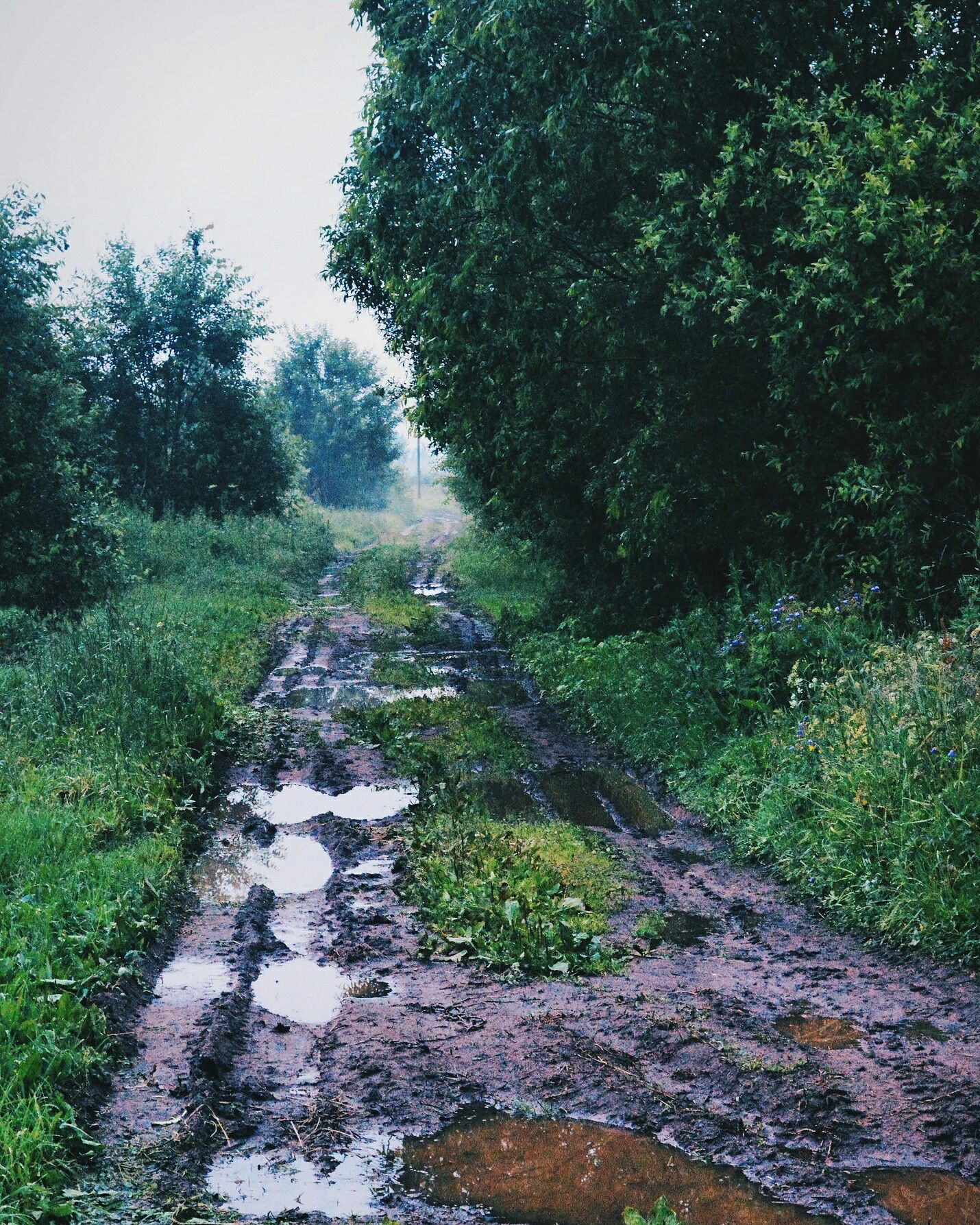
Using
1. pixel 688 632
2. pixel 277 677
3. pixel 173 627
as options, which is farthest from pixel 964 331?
pixel 173 627

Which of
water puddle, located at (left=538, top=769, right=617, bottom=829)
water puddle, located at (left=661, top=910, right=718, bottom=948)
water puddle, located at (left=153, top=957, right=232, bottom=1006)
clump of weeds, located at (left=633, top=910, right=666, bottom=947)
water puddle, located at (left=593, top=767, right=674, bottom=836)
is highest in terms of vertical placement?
water puddle, located at (left=153, top=957, right=232, bottom=1006)

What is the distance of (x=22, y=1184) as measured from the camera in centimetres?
337

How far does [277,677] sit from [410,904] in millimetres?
7695

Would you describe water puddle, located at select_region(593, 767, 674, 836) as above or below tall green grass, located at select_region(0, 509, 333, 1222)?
below

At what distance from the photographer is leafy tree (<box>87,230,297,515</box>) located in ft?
92.8

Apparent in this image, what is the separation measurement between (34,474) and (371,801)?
28.9ft

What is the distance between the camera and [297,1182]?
3609 millimetres

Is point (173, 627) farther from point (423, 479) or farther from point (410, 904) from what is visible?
point (423, 479)

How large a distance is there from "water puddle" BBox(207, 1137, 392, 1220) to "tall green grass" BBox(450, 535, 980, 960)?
3218mm

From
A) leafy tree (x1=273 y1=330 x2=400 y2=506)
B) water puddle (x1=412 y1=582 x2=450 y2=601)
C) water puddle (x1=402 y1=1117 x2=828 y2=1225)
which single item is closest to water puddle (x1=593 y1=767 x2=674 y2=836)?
water puddle (x1=402 y1=1117 x2=828 y2=1225)

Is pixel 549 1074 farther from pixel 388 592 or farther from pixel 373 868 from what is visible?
pixel 388 592

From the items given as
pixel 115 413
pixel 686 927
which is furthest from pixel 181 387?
pixel 686 927

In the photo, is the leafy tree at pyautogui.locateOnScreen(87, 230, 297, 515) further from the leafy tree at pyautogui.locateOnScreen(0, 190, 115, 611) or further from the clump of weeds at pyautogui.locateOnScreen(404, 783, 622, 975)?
the clump of weeds at pyautogui.locateOnScreen(404, 783, 622, 975)

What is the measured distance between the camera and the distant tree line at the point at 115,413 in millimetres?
14469
